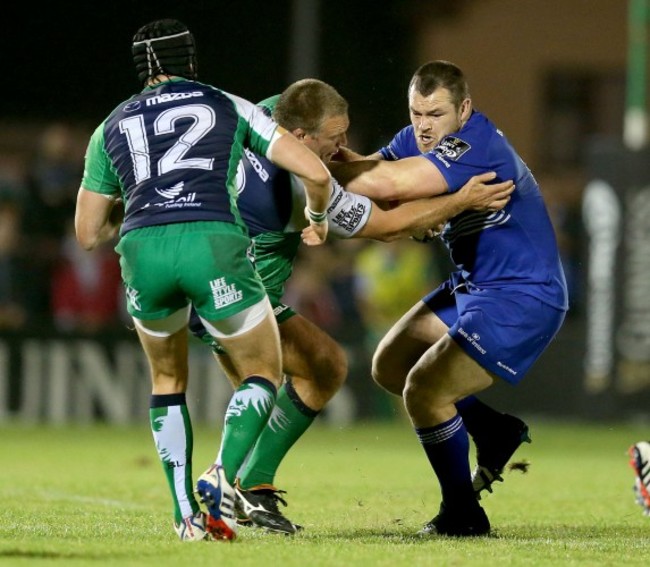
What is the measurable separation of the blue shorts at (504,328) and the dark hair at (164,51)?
178cm

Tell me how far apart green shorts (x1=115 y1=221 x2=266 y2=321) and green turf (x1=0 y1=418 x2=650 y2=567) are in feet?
3.41

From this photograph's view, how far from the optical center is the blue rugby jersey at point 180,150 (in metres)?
6.52

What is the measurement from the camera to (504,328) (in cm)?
723

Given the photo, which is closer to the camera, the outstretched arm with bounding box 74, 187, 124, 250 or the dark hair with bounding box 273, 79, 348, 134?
the outstretched arm with bounding box 74, 187, 124, 250

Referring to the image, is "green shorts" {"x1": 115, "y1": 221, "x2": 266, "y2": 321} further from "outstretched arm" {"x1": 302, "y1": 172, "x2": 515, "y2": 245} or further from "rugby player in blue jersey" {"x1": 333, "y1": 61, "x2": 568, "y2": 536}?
"rugby player in blue jersey" {"x1": 333, "y1": 61, "x2": 568, "y2": 536}

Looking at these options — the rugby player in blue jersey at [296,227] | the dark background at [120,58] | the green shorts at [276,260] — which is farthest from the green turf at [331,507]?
the dark background at [120,58]

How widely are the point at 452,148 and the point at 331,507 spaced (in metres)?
2.44

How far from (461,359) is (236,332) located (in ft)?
4.01

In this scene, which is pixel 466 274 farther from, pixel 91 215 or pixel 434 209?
pixel 91 215

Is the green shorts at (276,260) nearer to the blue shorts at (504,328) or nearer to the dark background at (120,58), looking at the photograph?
the blue shorts at (504,328)

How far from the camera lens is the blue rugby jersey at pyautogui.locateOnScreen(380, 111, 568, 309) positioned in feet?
23.8

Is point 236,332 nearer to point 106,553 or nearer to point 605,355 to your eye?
point 106,553

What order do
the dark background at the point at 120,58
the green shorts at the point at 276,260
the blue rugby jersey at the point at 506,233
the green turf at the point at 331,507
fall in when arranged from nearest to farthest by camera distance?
the green turf at the point at 331,507 → the blue rugby jersey at the point at 506,233 → the green shorts at the point at 276,260 → the dark background at the point at 120,58

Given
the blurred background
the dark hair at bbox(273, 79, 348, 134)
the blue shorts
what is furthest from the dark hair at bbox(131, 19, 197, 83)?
the blurred background
